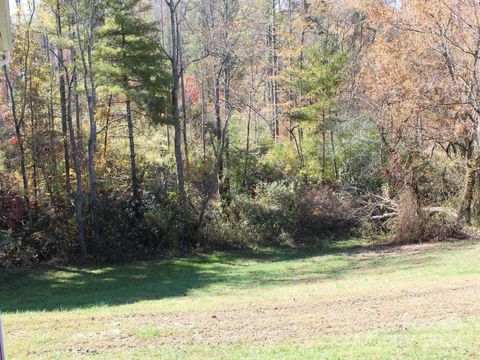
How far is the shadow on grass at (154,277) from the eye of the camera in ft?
39.5

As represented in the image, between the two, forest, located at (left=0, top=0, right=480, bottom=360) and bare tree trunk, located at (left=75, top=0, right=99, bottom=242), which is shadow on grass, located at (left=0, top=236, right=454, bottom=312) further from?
bare tree trunk, located at (left=75, top=0, right=99, bottom=242)

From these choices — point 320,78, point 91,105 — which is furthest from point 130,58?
point 320,78

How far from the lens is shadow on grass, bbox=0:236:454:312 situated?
39.5ft

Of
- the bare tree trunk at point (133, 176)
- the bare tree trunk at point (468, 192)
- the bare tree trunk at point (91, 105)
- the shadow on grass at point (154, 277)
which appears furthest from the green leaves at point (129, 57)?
the bare tree trunk at point (468, 192)

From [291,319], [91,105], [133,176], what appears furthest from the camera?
[133,176]

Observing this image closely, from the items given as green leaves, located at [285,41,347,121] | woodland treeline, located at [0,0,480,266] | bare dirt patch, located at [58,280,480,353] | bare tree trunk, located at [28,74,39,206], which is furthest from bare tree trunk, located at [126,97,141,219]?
bare dirt patch, located at [58,280,480,353]

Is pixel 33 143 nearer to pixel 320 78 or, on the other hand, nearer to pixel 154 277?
pixel 154 277

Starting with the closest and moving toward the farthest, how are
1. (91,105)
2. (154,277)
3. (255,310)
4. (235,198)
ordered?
(255,310)
(154,277)
(91,105)
(235,198)

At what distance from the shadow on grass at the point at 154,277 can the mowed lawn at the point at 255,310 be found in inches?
1.4

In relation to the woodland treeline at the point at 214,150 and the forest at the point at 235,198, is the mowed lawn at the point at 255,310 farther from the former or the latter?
the woodland treeline at the point at 214,150

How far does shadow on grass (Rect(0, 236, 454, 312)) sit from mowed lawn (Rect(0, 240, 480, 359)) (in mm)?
35

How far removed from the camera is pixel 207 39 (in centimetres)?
2353

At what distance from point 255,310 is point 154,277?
23.8 ft

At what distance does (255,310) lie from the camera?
8.49 m
